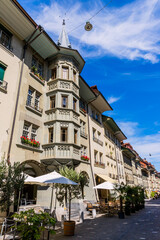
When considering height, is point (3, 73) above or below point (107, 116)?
below

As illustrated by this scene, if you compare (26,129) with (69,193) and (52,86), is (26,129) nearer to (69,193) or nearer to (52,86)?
(52,86)

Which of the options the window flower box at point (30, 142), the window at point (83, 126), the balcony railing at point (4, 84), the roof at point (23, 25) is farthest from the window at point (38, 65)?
the window at point (83, 126)

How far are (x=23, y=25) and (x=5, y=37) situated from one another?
6.19ft

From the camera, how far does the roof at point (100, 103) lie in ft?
78.3

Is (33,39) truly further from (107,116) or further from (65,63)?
(107,116)

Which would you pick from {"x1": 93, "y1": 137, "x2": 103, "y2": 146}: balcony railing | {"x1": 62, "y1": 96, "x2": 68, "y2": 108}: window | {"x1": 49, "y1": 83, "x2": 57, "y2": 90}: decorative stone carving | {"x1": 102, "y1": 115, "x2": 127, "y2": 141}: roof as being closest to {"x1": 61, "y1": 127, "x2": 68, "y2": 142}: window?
{"x1": 62, "y1": 96, "x2": 68, "y2": 108}: window

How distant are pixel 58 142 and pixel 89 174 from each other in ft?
24.4

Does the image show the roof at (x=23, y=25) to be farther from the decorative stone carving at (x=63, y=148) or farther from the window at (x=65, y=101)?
the decorative stone carving at (x=63, y=148)

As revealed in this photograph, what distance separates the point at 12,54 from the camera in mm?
13281

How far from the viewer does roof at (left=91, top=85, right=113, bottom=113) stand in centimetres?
2385

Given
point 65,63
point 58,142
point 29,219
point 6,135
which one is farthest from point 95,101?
point 29,219

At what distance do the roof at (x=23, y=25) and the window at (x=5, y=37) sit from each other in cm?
44

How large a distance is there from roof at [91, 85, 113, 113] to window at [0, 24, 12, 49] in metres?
13.0

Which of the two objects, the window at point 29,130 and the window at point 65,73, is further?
the window at point 65,73
